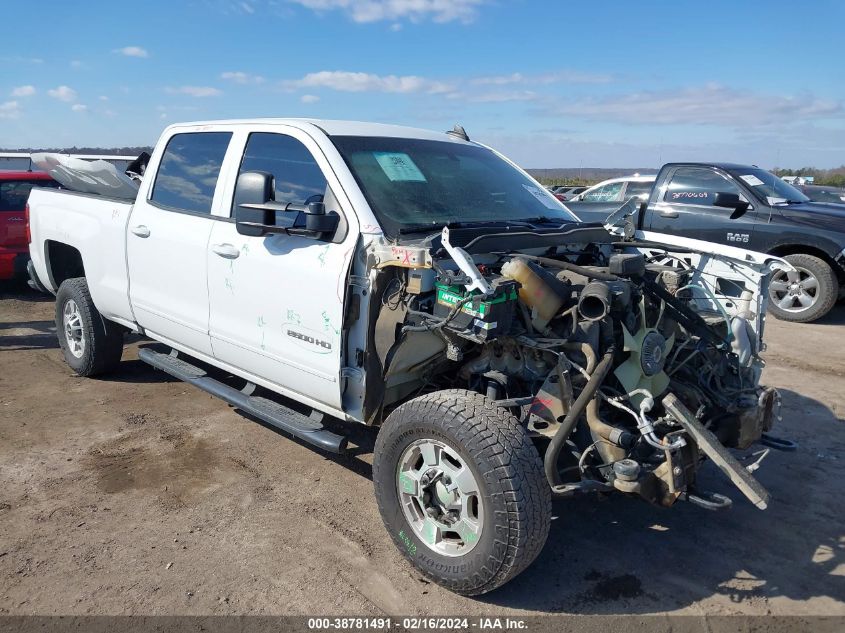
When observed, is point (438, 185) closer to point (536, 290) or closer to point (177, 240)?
point (536, 290)

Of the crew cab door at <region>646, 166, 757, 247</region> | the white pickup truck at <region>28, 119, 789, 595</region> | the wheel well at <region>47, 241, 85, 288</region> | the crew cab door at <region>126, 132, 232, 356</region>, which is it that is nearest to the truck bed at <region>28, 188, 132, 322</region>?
the wheel well at <region>47, 241, 85, 288</region>

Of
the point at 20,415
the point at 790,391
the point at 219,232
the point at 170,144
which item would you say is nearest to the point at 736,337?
the point at 790,391

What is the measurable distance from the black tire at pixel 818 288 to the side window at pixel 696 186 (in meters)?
1.19

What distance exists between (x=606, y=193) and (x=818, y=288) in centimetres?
429

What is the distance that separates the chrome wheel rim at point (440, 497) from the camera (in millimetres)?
2992

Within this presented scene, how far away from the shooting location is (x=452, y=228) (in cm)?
363

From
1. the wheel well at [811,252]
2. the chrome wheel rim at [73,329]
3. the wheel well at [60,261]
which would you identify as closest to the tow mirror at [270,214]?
the chrome wheel rim at [73,329]

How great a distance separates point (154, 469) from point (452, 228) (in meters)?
2.42

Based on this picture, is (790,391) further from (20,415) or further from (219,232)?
(20,415)

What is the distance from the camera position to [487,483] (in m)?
2.83

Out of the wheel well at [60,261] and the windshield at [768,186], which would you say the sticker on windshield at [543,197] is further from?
the windshield at [768,186]

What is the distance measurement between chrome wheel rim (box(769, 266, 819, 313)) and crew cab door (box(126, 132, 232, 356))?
707cm

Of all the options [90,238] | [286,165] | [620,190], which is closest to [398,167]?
[286,165]

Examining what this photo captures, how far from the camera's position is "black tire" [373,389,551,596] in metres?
2.79
